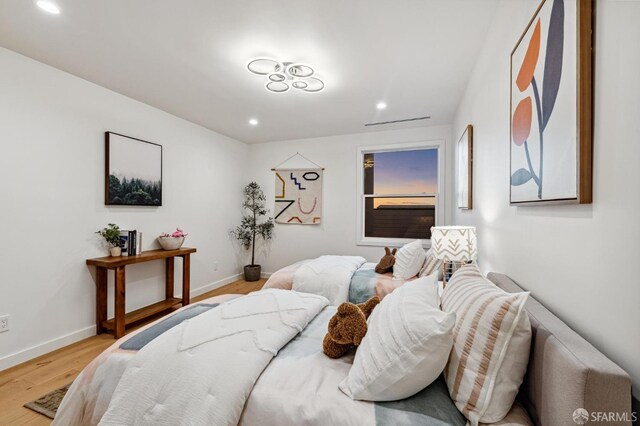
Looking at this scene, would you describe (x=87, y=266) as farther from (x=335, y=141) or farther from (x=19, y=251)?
(x=335, y=141)

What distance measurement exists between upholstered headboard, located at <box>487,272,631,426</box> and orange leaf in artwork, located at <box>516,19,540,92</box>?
3.23ft

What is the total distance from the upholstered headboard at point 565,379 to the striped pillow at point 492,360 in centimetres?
5

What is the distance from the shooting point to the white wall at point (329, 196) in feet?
15.5

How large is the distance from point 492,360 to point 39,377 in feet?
10.4

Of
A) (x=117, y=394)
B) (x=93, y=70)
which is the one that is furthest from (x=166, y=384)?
(x=93, y=70)

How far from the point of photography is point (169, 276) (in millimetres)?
3736

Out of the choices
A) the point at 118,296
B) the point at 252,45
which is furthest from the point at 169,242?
the point at 252,45

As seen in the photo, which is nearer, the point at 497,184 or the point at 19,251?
the point at 497,184

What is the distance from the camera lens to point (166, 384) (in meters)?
1.09

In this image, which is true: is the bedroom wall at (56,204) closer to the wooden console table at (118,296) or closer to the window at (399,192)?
the wooden console table at (118,296)

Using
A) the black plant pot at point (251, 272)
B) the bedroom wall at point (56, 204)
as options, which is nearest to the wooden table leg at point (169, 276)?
the bedroom wall at point (56, 204)

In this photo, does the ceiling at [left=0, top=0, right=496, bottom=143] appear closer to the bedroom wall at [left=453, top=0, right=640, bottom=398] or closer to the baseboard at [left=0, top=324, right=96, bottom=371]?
the bedroom wall at [left=453, top=0, right=640, bottom=398]

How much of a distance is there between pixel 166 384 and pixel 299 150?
174 inches

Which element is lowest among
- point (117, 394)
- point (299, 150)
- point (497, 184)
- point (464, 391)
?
point (117, 394)
